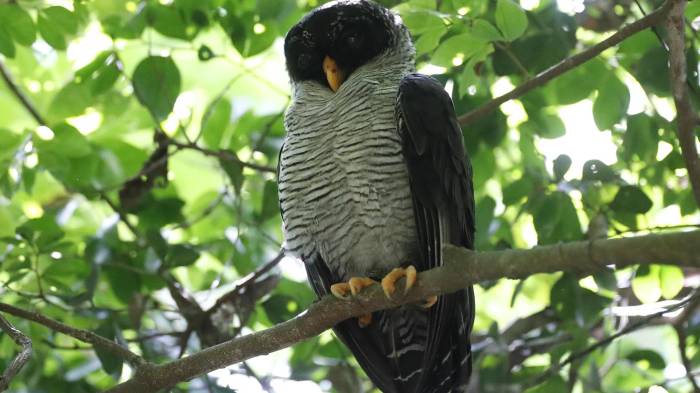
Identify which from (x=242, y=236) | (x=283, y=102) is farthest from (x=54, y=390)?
(x=283, y=102)

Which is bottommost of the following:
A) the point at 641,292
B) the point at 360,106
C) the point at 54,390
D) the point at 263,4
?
the point at 54,390

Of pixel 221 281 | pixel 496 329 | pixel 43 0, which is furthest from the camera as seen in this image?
pixel 221 281

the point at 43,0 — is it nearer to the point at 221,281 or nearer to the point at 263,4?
the point at 263,4

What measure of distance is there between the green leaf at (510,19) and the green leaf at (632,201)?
3.25 feet

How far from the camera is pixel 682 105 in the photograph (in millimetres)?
3643

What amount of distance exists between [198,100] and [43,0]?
8.75 ft

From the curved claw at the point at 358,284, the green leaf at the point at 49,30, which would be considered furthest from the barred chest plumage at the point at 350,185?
the green leaf at the point at 49,30

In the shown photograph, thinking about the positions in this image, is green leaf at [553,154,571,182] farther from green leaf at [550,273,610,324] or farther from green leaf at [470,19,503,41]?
green leaf at [470,19,503,41]

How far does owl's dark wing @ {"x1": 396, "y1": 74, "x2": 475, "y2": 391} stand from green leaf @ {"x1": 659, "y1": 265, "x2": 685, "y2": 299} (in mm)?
1120

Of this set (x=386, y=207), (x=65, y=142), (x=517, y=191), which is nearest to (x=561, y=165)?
(x=517, y=191)

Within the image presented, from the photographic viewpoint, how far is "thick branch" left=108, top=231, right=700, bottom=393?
262 cm

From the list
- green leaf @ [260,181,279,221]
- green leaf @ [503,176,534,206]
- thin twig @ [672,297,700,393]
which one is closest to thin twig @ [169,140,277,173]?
green leaf @ [260,181,279,221]

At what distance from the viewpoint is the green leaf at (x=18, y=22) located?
5.04 metres

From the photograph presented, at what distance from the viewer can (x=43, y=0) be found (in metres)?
5.52
